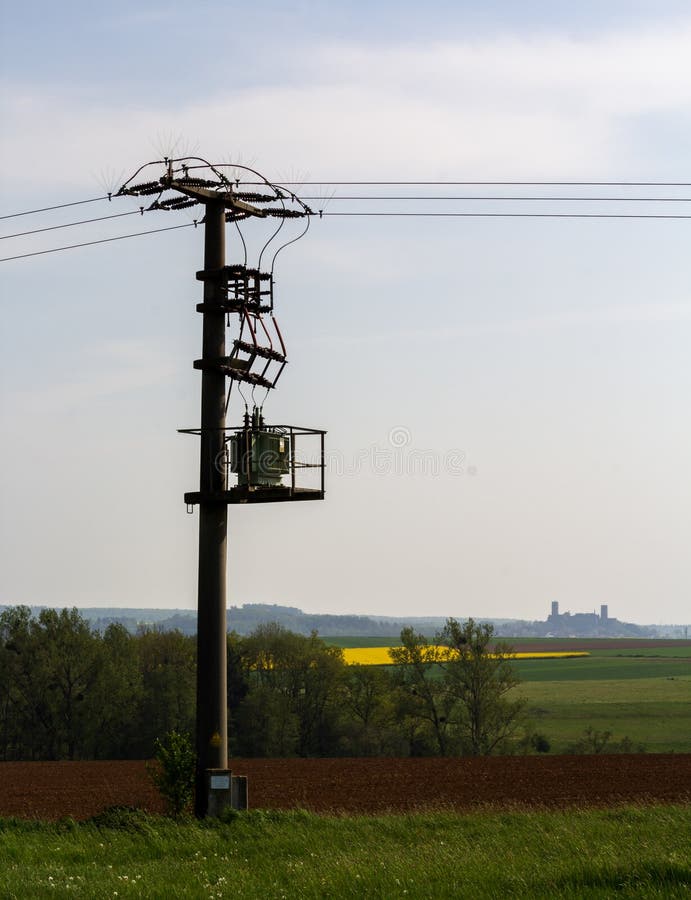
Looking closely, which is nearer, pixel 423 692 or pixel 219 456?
pixel 219 456

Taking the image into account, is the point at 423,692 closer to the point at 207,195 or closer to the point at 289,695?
the point at 289,695

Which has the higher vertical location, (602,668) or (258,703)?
(258,703)

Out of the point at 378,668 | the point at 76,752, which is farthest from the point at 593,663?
the point at 76,752

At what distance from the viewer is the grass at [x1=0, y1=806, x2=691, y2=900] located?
15.7 m

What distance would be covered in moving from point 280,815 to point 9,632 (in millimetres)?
56287

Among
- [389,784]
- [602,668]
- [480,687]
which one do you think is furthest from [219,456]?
[602,668]

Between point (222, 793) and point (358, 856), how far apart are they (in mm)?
5670

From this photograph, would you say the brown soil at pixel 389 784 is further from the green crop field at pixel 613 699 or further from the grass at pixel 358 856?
the green crop field at pixel 613 699

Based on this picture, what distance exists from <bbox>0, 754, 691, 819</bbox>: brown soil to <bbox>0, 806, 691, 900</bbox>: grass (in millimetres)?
5666

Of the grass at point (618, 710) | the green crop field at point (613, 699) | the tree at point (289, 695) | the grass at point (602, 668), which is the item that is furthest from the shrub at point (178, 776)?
the grass at point (602, 668)

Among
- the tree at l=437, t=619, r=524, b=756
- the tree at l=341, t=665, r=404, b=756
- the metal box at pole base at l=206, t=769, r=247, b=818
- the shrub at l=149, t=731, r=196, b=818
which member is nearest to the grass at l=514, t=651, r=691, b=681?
the tree at l=341, t=665, r=404, b=756

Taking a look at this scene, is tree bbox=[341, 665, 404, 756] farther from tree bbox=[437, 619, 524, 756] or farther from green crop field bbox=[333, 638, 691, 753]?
green crop field bbox=[333, 638, 691, 753]

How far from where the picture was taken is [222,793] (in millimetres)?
23156

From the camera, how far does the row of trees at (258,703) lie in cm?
7162
